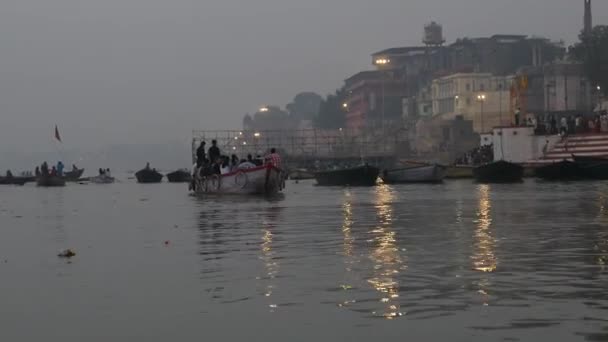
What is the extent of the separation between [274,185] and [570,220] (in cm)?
2155

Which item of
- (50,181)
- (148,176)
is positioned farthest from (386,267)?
(148,176)

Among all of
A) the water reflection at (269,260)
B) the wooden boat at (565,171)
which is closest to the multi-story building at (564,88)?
the wooden boat at (565,171)

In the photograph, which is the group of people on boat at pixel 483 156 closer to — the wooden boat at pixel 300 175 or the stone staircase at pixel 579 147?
the stone staircase at pixel 579 147

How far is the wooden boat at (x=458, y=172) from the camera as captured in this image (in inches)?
2844

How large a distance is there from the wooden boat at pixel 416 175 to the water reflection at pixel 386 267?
4213cm

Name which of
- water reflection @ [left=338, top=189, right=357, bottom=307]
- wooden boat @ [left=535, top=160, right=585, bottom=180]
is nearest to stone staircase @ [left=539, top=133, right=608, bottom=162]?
wooden boat @ [left=535, top=160, right=585, bottom=180]

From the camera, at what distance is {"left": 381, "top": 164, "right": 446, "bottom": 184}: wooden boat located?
64.7m

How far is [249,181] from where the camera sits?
138 ft

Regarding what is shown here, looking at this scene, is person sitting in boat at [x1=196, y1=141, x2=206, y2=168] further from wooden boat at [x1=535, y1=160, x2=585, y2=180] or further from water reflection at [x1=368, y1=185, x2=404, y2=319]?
water reflection at [x1=368, y1=185, x2=404, y2=319]

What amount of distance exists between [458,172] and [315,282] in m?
61.3

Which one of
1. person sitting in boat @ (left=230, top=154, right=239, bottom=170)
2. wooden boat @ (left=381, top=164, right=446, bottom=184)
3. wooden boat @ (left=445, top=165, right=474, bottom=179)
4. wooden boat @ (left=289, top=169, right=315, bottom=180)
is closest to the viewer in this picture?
person sitting in boat @ (left=230, top=154, right=239, bottom=170)

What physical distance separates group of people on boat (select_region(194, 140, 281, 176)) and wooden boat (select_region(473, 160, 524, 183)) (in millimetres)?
18511

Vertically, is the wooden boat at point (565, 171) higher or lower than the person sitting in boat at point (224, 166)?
lower

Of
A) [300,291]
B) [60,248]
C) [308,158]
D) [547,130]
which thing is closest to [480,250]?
[300,291]
